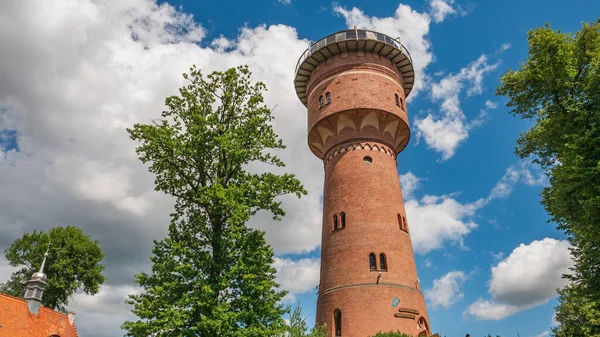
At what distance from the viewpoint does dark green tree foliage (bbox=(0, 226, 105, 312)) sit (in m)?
31.1

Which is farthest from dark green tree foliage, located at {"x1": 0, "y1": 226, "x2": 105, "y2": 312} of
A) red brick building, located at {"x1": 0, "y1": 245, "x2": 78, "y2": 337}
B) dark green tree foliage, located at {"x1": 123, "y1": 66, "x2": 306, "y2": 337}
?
dark green tree foliage, located at {"x1": 123, "y1": 66, "x2": 306, "y2": 337}

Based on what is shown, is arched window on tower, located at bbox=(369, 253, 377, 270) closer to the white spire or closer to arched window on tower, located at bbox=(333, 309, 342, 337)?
arched window on tower, located at bbox=(333, 309, 342, 337)

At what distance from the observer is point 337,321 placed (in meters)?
18.8

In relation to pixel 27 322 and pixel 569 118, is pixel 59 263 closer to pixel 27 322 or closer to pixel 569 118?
pixel 27 322

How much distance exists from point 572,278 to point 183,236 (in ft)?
58.6

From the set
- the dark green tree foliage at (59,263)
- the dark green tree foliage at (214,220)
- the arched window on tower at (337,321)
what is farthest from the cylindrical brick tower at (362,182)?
the dark green tree foliage at (59,263)

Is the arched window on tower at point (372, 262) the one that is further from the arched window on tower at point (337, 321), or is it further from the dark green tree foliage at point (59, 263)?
the dark green tree foliage at point (59, 263)

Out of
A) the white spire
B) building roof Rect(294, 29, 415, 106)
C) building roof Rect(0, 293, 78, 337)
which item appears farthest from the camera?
building roof Rect(294, 29, 415, 106)

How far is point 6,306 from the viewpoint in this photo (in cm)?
2031

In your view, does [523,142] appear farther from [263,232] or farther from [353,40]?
[263,232]

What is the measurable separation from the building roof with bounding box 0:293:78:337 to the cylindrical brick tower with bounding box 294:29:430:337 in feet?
48.1

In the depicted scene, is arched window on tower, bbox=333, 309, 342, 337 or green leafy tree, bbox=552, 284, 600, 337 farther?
green leafy tree, bbox=552, 284, 600, 337

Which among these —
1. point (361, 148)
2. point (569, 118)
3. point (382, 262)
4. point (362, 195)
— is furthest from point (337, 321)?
point (569, 118)

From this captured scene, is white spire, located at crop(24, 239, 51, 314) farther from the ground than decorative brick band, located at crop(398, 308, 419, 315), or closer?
farther from the ground
